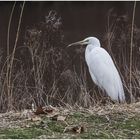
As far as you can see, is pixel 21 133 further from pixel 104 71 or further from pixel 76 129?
pixel 104 71

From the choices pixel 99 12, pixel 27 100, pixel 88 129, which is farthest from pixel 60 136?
pixel 99 12

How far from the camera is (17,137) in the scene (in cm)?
243

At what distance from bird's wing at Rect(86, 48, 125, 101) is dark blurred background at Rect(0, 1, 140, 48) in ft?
10.5

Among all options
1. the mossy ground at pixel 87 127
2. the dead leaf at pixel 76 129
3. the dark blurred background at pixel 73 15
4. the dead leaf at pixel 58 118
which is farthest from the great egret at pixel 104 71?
the dark blurred background at pixel 73 15

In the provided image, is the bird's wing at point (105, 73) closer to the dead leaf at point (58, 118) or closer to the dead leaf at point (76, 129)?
the dead leaf at point (58, 118)

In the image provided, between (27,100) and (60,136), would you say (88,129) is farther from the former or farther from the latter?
(27,100)

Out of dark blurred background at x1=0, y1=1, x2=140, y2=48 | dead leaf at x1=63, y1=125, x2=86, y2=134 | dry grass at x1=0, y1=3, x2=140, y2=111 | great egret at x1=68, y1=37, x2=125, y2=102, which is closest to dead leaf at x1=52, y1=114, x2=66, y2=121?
dead leaf at x1=63, y1=125, x2=86, y2=134

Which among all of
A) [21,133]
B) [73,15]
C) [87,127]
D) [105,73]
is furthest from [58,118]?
[73,15]

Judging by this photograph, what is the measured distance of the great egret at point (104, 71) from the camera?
4.66m

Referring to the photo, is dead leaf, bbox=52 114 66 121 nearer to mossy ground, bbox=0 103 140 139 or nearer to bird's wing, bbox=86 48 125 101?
mossy ground, bbox=0 103 140 139

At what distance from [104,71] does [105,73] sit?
22 millimetres

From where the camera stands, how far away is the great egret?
466cm

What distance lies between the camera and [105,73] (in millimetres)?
4973

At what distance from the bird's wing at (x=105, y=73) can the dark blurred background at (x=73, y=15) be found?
3.19 meters
